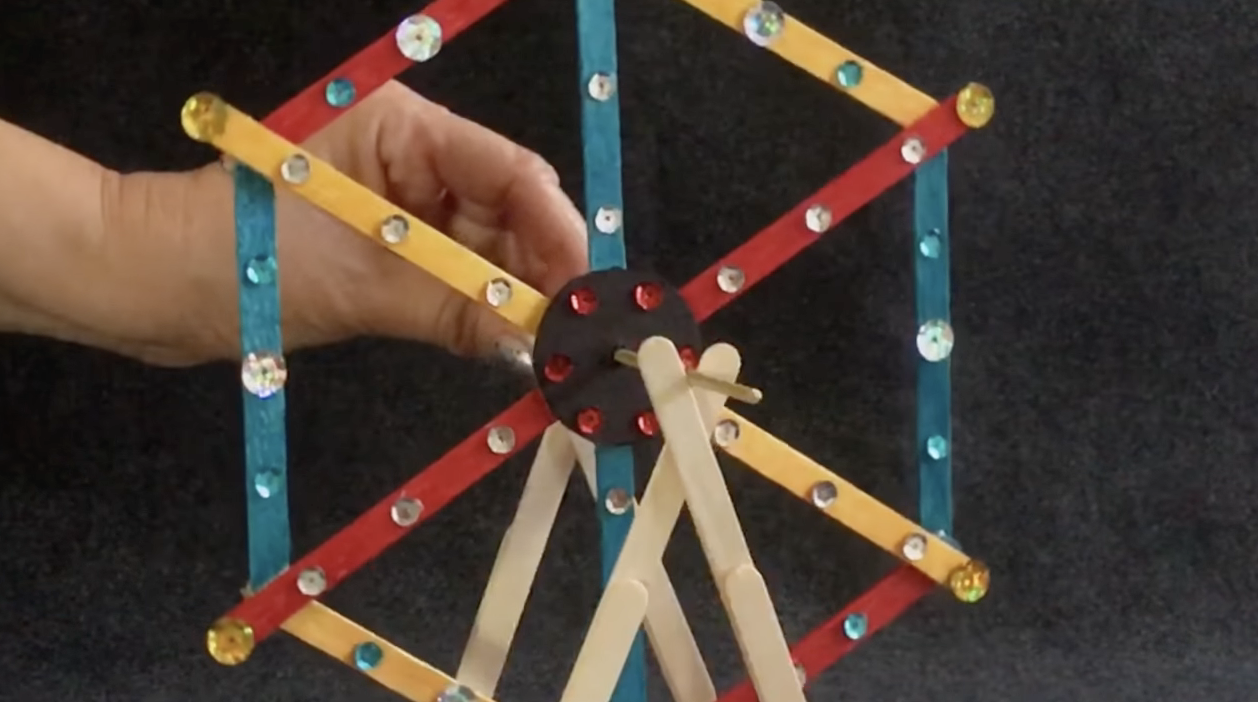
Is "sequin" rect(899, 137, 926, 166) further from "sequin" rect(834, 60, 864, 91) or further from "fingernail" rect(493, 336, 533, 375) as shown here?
"fingernail" rect(493, 336, 533, 375)

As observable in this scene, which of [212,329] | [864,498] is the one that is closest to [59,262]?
[212,329]

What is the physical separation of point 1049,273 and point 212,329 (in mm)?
413

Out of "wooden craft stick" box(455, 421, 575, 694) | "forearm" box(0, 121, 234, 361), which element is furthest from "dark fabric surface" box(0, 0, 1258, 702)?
"wooden craft stick" box(455, 421, 575, 694)

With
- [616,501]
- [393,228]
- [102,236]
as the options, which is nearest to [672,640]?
[616,501]

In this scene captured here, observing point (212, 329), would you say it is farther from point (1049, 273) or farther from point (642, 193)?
point (1049, 273)

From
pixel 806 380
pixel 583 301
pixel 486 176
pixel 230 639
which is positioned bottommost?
pixel 230 639

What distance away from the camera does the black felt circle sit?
0.41 metres

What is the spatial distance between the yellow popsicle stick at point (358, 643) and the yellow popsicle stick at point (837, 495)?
11 cm

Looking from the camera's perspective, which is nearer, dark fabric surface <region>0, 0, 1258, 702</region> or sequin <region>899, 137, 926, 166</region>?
sequin <region>899, 137, 926, 166</region>

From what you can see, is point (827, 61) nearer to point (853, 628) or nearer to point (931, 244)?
point (931, 244)

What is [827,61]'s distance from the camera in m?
0.42

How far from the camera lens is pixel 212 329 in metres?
0.57

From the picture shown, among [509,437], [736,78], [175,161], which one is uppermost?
[736,78]

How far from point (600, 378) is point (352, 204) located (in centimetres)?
8
